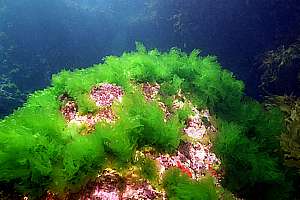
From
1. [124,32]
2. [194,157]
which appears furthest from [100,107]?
[124,32]

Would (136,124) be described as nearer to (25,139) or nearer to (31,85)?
(25,139)

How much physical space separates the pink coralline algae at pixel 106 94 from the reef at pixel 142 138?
0.05ft

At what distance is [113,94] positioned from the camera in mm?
5156

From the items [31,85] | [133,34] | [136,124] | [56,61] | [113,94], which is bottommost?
[136,124]

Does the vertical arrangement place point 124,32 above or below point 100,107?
above

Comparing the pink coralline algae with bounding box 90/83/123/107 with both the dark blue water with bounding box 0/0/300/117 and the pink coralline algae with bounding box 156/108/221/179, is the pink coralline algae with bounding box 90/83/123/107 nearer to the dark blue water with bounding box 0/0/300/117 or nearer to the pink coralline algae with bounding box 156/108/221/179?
the pink coralline algae with bounding box 156/108/221/179

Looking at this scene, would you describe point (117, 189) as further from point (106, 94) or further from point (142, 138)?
point (106, 94)

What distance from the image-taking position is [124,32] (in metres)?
21.0

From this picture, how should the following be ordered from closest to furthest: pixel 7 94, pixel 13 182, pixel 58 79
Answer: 1. pixel 13 182
2. pixel 58 79
3. pixel 7 94

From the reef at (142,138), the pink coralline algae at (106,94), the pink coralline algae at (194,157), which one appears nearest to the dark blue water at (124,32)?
the reef at (142,138)

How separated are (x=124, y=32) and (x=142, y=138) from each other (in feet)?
57.9

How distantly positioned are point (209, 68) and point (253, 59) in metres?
5.87

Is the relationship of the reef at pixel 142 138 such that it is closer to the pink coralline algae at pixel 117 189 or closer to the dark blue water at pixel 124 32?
the pink coralline algae at pixel 117 189

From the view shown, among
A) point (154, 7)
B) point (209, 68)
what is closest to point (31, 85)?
point (154, 7)
